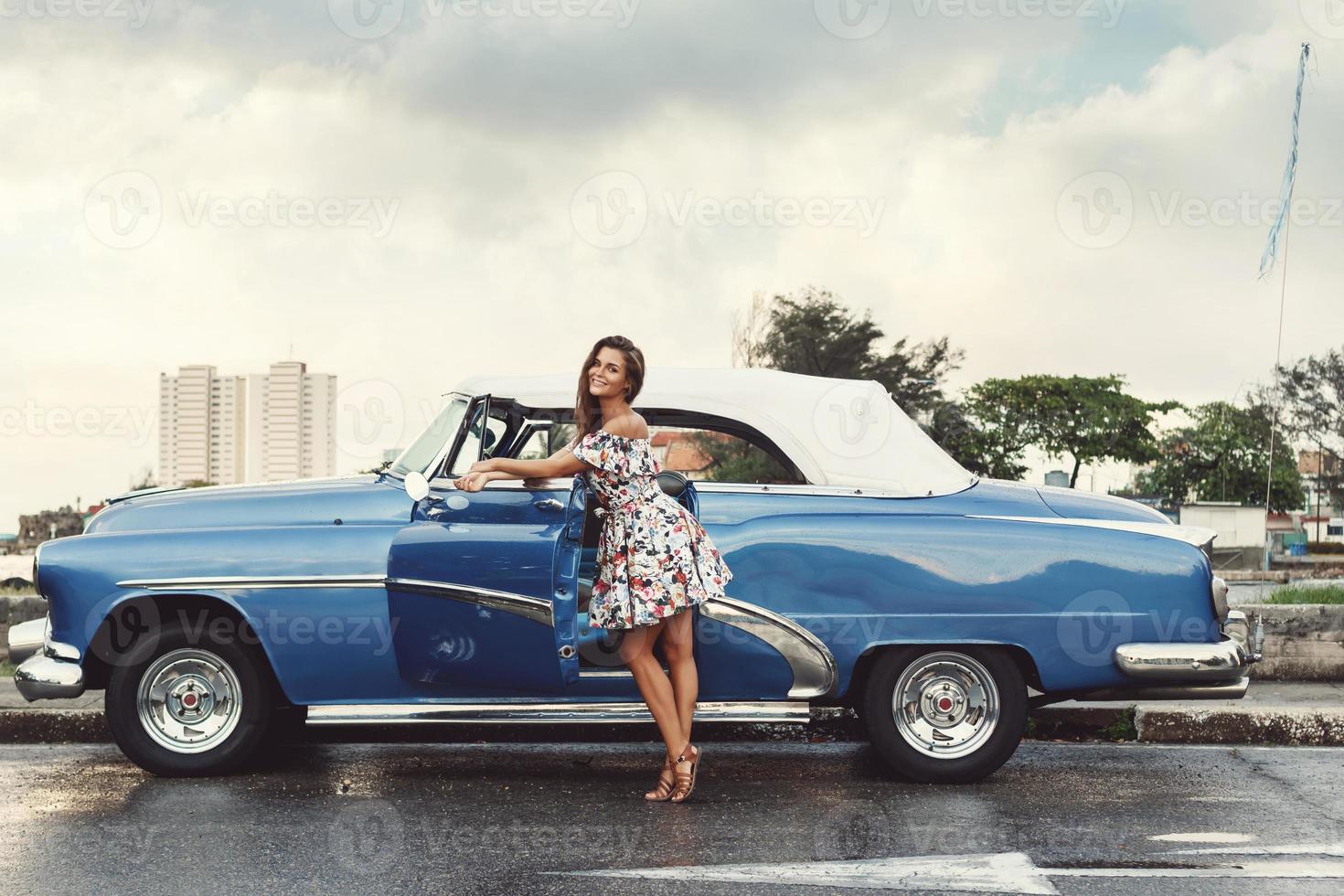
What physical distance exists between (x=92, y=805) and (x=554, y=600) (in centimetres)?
210

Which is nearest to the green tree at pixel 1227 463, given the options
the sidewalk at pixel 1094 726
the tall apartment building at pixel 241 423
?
the tall apartment building at pixel 241 423

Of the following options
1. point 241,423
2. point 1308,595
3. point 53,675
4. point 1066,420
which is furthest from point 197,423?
point 53,675

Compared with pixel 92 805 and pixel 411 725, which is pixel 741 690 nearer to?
pixel 411 725

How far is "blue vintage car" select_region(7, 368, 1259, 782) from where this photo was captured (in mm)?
5848

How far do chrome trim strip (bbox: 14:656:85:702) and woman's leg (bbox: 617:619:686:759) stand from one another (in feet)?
8.09

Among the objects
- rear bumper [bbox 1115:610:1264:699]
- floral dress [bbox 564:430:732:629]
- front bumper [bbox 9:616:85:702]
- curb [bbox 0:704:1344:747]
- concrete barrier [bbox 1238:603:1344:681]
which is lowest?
curb [bbox 0:704:1344:747]

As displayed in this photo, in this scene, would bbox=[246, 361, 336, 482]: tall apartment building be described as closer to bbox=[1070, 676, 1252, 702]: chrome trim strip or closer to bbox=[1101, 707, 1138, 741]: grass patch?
bbox=[1101, 707, 1138, 741]: grass patch

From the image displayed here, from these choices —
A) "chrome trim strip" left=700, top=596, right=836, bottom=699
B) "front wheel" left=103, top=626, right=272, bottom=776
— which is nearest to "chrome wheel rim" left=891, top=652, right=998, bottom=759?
"chrome trim strip" left=700, top=596, right=836, bottom=699

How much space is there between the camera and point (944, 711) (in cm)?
603

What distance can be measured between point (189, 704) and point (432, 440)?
5.28 ft

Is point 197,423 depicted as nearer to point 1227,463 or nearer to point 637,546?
point 1227,463

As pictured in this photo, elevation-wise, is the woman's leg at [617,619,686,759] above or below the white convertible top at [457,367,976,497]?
below

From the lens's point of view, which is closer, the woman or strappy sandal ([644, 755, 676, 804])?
the woman

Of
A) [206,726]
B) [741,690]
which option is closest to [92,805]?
[206,726]
